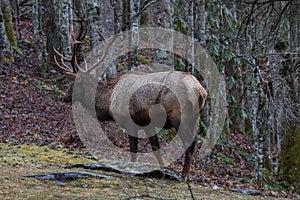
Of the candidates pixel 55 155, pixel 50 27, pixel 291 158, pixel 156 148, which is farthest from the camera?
pixel 50 27

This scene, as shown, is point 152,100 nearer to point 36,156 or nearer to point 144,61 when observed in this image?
point 36,156

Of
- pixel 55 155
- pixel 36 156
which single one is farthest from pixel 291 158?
pixel 36 156

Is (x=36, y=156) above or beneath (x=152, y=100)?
beneath

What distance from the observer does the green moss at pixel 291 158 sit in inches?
423

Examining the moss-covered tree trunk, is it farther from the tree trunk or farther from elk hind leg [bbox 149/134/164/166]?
elk hind leg [bbox 149/134/164/166]

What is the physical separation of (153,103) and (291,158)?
484 cm

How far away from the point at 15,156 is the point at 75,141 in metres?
2.12

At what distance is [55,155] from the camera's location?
25.7 feet

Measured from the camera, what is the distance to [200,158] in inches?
417

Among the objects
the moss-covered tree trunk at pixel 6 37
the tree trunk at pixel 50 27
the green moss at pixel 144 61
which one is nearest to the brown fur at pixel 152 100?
the moss-covered tree trunk at pixel 6 37

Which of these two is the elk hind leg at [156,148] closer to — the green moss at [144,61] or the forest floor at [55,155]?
the forest floor at [55,155]

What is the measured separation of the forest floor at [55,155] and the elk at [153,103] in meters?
0.78

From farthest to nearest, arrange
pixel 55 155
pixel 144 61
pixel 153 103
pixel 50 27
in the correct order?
1. pixel 144 61
2. pixel 50 27
3. pixel 55 155
4. pixel 153 103

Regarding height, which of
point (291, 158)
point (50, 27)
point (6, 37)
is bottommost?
point (291, 158)
